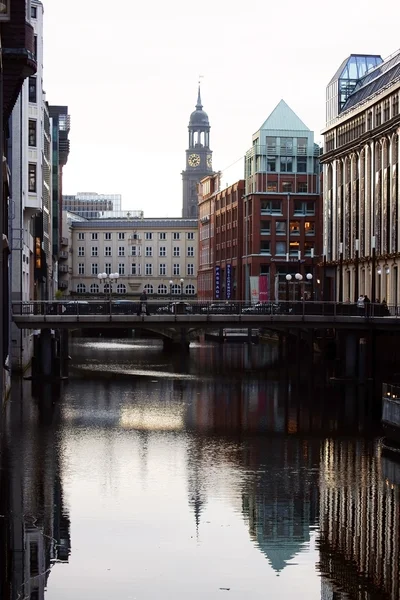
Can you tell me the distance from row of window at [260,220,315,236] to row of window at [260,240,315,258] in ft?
4.11

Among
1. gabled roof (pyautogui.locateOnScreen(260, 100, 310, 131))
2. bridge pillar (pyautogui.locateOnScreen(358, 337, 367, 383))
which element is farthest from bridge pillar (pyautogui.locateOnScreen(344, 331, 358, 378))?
gabled roof (pyautogui.locateOnScreen(260, 100, 310, 131))

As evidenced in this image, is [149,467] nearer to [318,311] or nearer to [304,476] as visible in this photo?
[304,476]

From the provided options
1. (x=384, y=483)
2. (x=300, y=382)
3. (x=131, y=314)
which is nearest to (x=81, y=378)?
(x=131, y=314)

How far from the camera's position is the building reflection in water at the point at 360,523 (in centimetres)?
2906

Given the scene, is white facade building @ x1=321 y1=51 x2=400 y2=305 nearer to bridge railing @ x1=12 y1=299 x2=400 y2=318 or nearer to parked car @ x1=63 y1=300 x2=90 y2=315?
bridge railing @ x1=12 y1=299 x2=400 y2=318

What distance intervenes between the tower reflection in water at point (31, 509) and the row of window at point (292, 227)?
9704 centimetres

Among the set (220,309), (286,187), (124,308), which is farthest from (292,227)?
(124,308)

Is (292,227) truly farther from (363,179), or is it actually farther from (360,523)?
(360,523)

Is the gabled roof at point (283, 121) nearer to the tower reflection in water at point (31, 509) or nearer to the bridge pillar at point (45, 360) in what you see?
the bridge pillar at point (45, 360)

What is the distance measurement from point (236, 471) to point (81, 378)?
36.9 m

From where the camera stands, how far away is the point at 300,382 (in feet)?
265

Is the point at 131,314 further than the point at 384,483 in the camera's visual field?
Yes

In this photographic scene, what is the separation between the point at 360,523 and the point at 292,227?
385 feet

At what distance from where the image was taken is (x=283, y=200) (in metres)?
151
